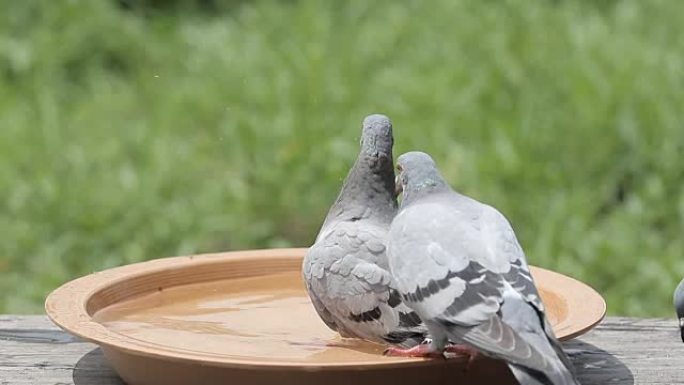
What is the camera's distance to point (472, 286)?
218cm

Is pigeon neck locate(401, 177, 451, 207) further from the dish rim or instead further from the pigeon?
the pigeon

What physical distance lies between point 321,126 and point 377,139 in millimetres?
3100

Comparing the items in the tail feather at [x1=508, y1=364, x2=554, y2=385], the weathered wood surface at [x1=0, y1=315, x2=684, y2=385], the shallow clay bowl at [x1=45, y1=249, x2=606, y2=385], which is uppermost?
the tail feather at [x1=508, y1=364, x2=554, y2=385]

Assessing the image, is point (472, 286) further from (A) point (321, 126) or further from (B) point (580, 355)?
(A) point (321, 126)

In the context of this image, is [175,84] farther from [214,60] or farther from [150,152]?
[150,152]

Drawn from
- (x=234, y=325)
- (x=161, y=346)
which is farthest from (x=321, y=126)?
(x=161, y=346)

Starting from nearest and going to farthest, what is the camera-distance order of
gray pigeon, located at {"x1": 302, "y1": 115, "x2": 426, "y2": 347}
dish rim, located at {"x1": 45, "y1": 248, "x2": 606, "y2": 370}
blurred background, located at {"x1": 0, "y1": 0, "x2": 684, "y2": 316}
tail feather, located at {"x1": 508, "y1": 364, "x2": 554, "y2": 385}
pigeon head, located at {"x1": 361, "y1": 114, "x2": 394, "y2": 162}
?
tail feather, located at {"x1": 508, "y1": 364, "x2": 554, "y2": 385}, dish rim, located at {"x1": 45, "y1": 248, "x2": 606, "y2": 370}, gray pigeon, located at {"x1": 302, "y1": 115, "x2": 426, "y2": 347}, pigeon head, located at {"x1": 361, "y1": 114, "x2": 394, "y2": 162}, blurred background, located at {"x1": 0, "y1": 0, "x2": 684, "y2": 316}

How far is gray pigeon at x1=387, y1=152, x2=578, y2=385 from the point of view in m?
2.07

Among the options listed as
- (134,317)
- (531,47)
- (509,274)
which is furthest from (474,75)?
(509,274)

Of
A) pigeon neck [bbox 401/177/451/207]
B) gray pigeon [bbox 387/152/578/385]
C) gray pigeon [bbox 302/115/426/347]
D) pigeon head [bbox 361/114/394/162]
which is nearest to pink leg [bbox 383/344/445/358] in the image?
gray pigeon [bbox 387/152/578/385]

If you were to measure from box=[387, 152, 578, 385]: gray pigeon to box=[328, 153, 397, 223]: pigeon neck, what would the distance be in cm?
18

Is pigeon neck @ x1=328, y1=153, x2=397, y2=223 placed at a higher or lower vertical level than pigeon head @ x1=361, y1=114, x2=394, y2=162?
lower

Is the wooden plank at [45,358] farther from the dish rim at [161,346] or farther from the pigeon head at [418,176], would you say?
the pigeon head at [418,176]

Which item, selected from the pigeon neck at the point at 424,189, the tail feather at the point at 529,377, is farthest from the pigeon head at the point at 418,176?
the tail feather at the point at 529,377
